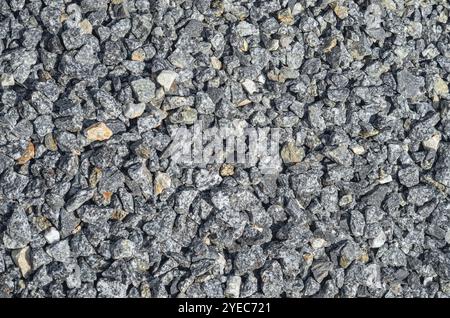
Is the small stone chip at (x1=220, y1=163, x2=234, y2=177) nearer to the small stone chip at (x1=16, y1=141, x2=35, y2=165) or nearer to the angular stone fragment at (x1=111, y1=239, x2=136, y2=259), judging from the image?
the angular stone fragment at (x1=111, y1=239, x2=136, y2=259)

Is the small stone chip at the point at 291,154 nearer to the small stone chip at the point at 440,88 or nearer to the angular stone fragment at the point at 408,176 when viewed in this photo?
the angular stone fragment at the point at 408,176

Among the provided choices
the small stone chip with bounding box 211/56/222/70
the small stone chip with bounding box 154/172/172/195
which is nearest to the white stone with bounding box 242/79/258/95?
the small stone chip with bounding box 211/56/222/70

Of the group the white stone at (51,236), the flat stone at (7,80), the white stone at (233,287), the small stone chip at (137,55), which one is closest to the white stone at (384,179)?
the white stone at (233,287)

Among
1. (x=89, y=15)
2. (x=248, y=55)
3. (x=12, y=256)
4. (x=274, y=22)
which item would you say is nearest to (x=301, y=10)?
(x=274, y=22)

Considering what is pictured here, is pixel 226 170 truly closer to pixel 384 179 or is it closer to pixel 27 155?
pixel 384 179

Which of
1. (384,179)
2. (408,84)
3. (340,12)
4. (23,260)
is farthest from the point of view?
(340,12)

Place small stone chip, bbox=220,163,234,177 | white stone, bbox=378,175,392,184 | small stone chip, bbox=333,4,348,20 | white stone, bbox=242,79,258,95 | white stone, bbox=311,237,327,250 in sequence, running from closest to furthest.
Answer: white stone, bbox=311,237,327,250 → small stone chip, bbox=220,163,234,177 → white stone, bbox=378,175,392,184 → white stone, bbox=242,79,258,95 → small stone chip, bbox=333,4,348,20

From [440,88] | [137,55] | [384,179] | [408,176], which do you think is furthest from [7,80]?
[440,88]
